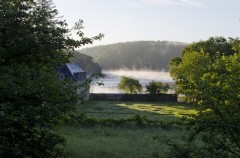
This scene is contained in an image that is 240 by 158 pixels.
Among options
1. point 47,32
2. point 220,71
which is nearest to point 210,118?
point 220,71

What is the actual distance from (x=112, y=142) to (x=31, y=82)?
1754 cm

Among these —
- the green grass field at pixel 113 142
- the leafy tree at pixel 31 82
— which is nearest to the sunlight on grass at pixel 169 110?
the green grass field at pixel 113 142

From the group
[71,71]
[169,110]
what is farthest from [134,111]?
[71,71]

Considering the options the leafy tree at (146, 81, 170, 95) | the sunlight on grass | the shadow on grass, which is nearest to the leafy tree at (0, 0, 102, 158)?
the shadow on grass

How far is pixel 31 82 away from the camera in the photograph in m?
9.77

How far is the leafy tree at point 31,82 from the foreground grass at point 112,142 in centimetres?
602

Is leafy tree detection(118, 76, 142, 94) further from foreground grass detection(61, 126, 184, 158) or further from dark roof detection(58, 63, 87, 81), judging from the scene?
foreground grass detection(61, 126, 184, 158)

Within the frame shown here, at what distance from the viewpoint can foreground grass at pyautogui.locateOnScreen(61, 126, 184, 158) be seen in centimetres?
2164

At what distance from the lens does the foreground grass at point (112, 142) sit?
852 inches

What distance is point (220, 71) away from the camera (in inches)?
487

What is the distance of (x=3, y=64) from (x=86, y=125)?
24668 millimetres

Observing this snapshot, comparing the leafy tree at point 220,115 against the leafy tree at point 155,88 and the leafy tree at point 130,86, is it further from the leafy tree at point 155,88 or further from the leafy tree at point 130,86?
the leafy tree at point 130,86

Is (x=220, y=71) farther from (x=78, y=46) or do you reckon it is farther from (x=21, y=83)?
(x=21, y=83)

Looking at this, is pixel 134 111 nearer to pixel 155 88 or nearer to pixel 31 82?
pixel 155 88
